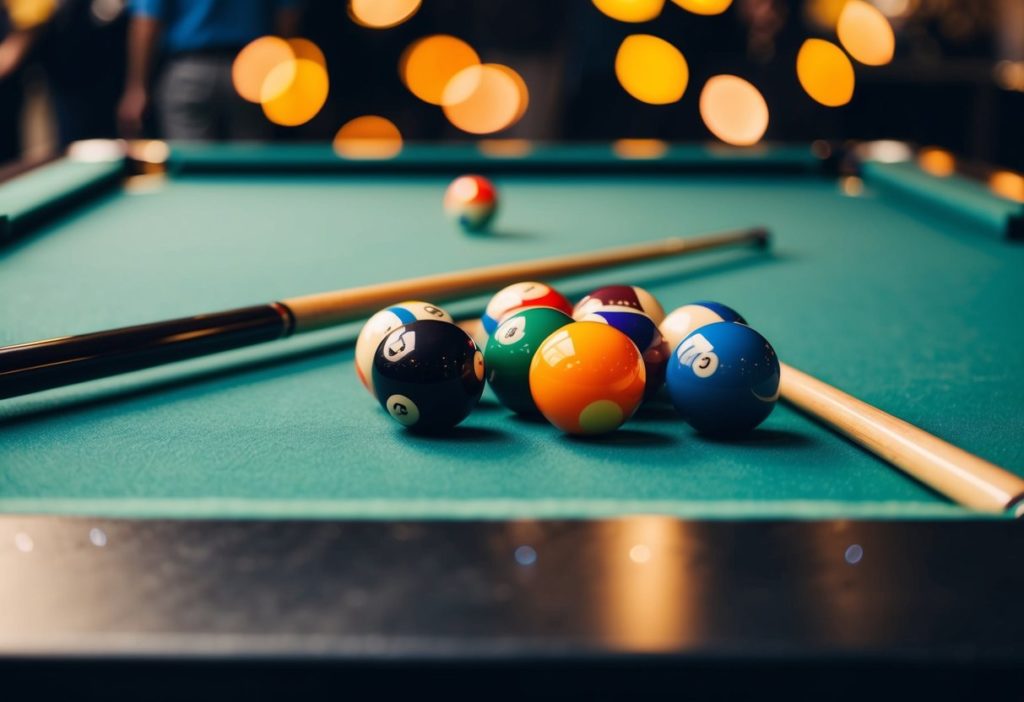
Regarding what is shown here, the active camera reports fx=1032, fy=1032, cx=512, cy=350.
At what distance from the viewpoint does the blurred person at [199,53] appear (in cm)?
430

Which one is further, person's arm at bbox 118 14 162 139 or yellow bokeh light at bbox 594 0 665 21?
yellow bokeh light at bbox 594 0 665 21

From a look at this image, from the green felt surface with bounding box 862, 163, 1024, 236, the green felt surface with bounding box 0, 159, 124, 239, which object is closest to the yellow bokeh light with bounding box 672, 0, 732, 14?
the green felt surface with bounding box 862, 163, 1024, 236

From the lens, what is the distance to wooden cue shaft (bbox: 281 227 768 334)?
1.56 metres

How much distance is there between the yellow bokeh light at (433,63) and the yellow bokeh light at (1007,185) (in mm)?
4617

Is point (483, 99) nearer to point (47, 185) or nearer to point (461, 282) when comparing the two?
point (47, 185)

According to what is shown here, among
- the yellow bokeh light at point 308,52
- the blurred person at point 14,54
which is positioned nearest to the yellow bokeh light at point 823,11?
the yellow bokeh light at point 308,52

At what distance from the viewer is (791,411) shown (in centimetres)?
127

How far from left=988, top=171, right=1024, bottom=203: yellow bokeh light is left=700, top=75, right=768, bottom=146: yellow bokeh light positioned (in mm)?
4266

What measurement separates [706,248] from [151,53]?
295 cm

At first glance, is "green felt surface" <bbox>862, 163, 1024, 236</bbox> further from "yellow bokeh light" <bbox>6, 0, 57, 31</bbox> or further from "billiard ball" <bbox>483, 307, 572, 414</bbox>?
"yellow bokeh light" <bbox>6, 0, 57, 31</bbox>

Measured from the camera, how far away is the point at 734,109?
23.4 ft

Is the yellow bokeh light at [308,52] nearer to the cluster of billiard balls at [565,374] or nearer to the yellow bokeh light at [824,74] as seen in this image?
the yellow bokeh light at [824,74]

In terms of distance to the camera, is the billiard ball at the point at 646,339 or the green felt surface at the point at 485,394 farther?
the billiard ball at the point at 646,339

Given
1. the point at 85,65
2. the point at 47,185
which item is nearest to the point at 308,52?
the point at 85,65
